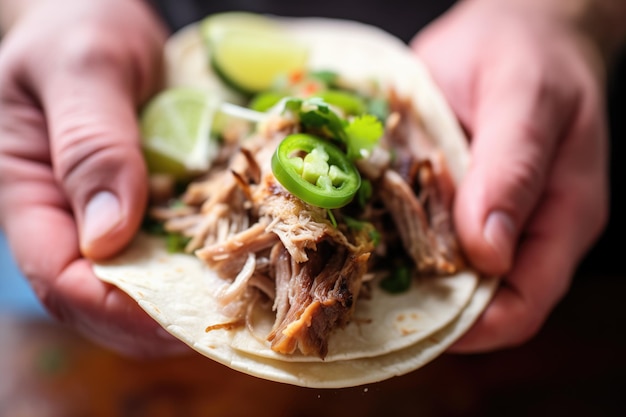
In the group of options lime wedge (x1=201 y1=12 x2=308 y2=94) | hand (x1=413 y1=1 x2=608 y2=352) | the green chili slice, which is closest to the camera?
the green chili slice

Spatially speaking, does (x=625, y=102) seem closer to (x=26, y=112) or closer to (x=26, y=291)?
(x=26, y=112)

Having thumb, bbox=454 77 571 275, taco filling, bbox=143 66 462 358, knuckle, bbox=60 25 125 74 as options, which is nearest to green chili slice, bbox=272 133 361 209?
taco filling, bbox=143 66 462 358

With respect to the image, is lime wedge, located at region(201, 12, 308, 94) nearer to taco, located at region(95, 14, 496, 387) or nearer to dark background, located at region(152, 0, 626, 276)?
taco, located at region(95, 14, 496, 387)

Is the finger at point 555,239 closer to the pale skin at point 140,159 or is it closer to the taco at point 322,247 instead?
the pale skin at point 140,159

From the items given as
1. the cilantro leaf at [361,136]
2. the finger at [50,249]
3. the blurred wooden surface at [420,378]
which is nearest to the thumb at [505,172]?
the cilantro leaf at [361,136]

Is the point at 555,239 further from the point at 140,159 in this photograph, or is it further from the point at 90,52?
the point at 90,52

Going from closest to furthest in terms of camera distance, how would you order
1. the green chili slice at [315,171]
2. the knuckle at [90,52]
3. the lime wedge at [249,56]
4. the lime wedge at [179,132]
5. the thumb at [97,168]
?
the green chili slice at [315,171]
the thumb at [97,168]
the knuckle at [90,52]
the lime wedge at [179,132]
the lime wedge at [249,56]

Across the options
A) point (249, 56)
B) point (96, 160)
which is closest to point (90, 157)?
point (96, 160)
